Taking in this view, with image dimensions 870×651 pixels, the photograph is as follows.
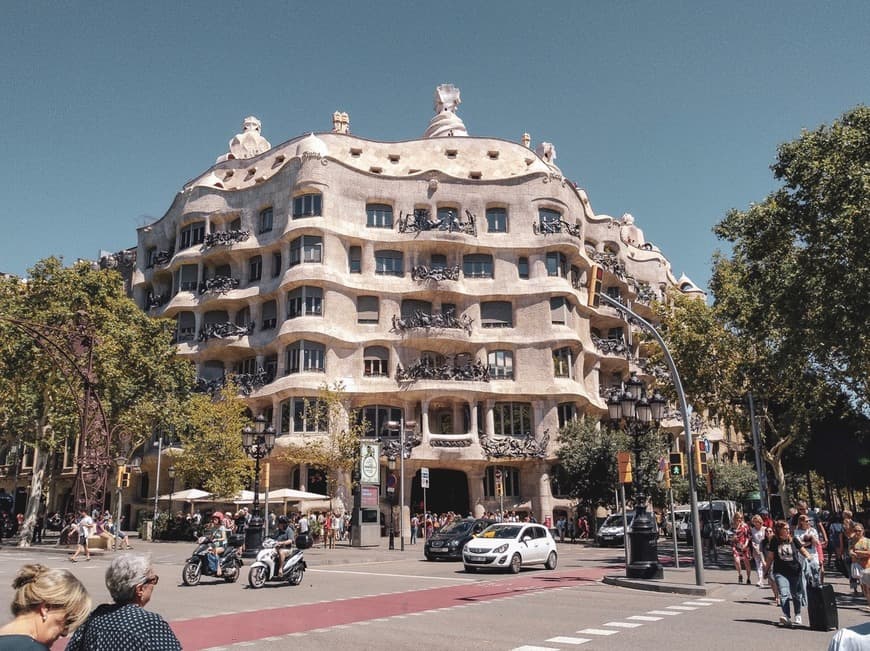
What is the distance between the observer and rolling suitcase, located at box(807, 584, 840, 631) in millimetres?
10922

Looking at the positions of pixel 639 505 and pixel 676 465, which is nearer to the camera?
pixel 639 505

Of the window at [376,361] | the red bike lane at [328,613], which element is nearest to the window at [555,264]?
the window at [376,361]

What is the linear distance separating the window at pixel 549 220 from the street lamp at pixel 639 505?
91.1 ft

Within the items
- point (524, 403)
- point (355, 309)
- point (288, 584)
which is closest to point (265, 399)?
point (355, 309)

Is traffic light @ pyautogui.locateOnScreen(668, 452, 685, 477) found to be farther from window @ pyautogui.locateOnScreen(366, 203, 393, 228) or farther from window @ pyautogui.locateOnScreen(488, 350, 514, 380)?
window @ pyautogui.locateOnScreen(366, 203, 393, 228)

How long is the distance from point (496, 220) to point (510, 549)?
98.4 feet

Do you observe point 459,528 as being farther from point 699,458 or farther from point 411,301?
point 411,301

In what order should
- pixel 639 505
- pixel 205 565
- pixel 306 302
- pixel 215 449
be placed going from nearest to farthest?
pixel 205 565 → pixel 639 505 → pixel 215 449 → pixel 306 302

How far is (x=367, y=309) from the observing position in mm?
45406

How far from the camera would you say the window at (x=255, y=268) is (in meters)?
47.7

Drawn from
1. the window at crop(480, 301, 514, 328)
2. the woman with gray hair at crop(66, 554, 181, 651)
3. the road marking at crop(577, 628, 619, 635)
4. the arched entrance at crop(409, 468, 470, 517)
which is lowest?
the road marking at crop(577, 628, 619, 635)

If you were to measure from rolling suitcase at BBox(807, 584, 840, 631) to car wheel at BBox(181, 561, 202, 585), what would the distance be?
12605mm

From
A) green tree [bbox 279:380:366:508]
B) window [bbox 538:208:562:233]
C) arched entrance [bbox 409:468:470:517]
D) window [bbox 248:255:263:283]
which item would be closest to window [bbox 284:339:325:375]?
green tree [bbox 279:380:366:508]

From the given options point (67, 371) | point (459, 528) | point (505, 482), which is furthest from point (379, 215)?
point (459, 528)
